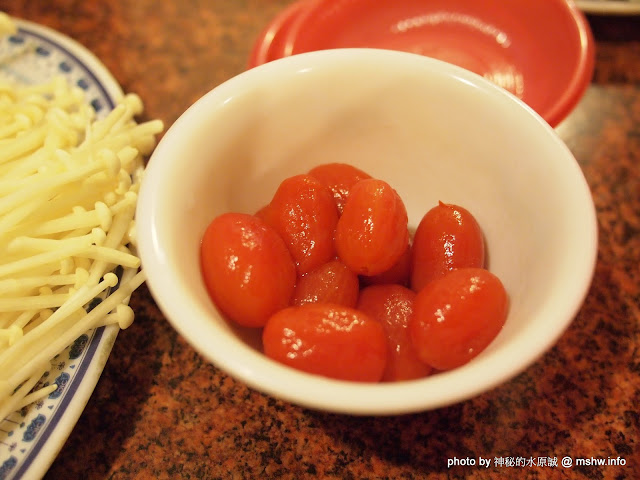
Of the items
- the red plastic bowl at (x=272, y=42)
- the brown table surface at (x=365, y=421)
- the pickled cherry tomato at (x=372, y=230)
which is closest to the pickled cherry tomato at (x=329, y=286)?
the pickled cherry tomato at (x=372, y=230)

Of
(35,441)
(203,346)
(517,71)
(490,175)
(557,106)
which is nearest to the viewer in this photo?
(203,346)

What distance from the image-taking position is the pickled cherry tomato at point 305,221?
0.74 m

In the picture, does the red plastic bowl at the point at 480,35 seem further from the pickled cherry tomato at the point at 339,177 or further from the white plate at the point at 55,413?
the white plate at the point at 55,413

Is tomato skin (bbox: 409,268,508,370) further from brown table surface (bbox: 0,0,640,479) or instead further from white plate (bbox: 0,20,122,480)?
white plate (bbox: 0,20,122,480)

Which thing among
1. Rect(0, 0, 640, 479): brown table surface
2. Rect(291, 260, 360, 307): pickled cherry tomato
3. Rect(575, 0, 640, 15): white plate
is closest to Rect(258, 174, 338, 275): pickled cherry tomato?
Rect(291, 260, 360, 307): pickled cherry tomato

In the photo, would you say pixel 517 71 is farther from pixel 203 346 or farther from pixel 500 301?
pixel 203 346

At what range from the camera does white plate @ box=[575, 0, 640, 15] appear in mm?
1357

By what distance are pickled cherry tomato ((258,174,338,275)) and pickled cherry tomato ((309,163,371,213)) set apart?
0.11ft

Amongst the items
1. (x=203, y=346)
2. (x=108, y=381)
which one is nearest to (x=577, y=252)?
(x=203, y=346)

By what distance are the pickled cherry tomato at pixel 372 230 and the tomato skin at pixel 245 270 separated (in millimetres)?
89

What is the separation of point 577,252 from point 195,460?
2.01 feet

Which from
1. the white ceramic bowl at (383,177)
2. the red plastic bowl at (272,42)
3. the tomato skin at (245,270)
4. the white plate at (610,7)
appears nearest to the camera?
the white ceramic bowl at (383,177)

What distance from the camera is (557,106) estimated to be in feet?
3.52

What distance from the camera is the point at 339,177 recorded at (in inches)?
32.0
